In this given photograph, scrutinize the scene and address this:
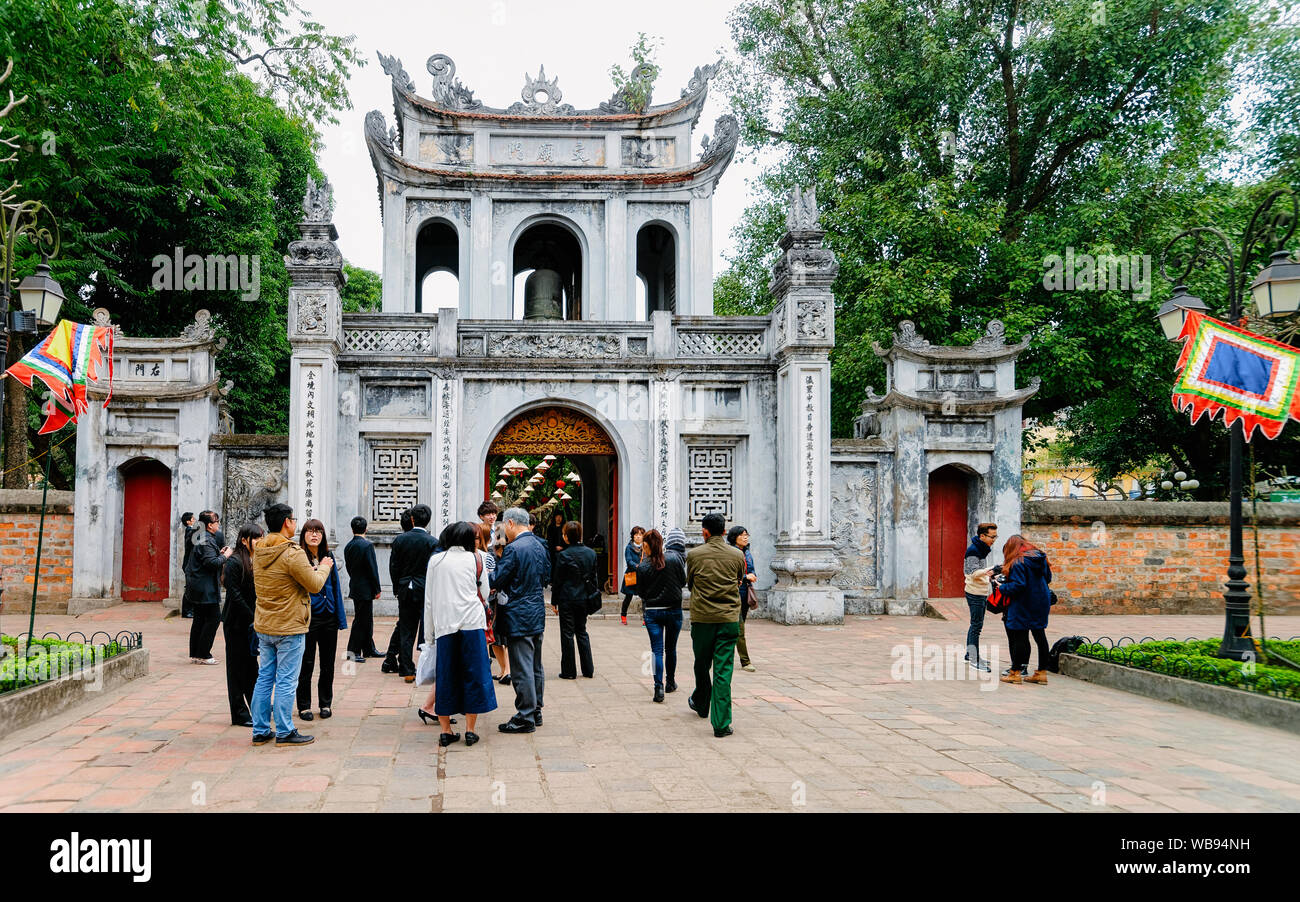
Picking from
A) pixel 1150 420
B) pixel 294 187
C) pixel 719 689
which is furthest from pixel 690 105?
pixel 1150 420

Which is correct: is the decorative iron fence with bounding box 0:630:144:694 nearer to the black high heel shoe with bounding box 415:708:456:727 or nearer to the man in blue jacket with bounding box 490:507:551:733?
the black high heel shoe with bounding box 415:708:456:727

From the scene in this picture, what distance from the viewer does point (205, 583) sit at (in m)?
9.76

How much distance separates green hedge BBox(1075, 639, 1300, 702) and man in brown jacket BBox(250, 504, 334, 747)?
7.89 m

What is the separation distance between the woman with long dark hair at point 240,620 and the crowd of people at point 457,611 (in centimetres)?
1

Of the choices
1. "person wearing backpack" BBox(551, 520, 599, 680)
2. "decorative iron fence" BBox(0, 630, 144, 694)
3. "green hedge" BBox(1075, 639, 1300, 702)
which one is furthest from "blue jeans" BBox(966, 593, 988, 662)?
"decorative iron fence" BBox(0, 630, 144, 694)

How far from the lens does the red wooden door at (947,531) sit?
15875 millimetres

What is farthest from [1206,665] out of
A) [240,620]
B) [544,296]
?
[544,296]

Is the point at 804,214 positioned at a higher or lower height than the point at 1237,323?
higher

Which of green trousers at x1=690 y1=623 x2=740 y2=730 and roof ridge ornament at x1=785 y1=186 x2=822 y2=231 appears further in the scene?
roof ridge ornament at x1=785 y1=186 x2=822 y2=231

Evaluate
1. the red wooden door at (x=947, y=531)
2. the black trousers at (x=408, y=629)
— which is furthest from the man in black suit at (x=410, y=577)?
the red wooden door at (x=947, y=531)

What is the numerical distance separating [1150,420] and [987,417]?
1146cm

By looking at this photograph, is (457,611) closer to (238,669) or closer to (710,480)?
(238,669)

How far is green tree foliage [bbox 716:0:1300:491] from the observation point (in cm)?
1823

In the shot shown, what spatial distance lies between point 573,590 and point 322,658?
2483mm
